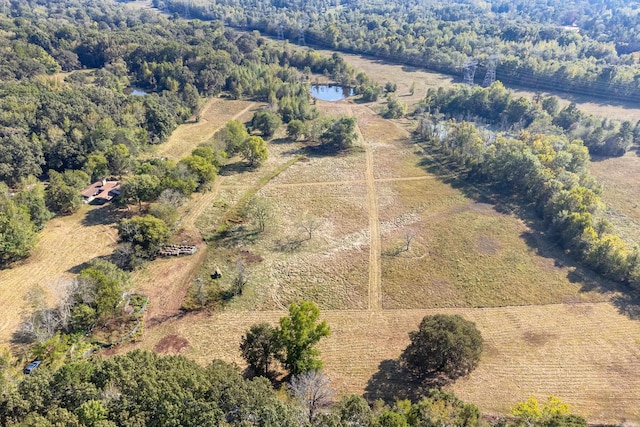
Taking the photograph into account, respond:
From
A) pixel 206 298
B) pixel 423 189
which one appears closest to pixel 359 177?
pixel 423 189

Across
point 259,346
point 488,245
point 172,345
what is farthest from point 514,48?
point 172,345

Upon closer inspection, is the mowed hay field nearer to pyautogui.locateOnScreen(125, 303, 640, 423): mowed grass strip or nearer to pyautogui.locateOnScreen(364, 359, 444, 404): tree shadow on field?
pyautogui.locateOnScreen(125, 303, 640, 423): mowed grass strip

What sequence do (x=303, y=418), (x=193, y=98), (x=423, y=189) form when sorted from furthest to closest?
(x=193, y=98) → (x=423, y=189) → (x=303, y=418)

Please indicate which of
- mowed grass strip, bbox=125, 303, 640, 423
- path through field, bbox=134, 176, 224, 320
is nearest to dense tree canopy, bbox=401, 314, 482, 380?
mowed grass strip, bbox=125, 303, 640, 423

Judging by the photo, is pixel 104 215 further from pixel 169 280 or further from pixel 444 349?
pixel 444 349

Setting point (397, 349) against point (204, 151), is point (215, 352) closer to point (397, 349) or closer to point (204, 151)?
point (397, 349)

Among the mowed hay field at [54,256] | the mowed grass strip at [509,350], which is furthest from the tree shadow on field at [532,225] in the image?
the mowed hay field at [54,256]

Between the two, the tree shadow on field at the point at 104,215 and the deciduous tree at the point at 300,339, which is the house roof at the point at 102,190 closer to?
the tree shadow on field at the point at 104,215

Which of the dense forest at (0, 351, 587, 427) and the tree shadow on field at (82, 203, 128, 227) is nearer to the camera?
the dense forest at (0, 351, 587, 427)
